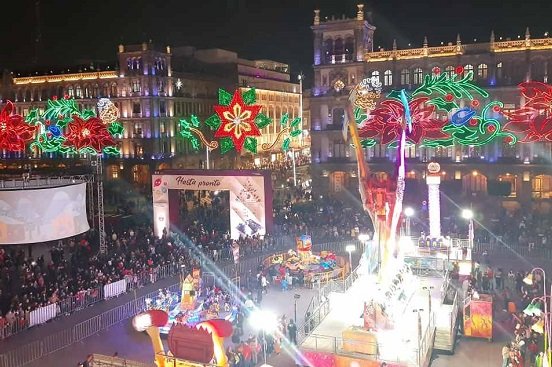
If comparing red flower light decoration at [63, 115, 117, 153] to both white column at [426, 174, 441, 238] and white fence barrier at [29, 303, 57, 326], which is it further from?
white column at [426, 174, 441, 238]

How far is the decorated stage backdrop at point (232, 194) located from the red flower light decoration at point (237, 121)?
7.30 ft

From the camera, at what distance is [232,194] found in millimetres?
34906

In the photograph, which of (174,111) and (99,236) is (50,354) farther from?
(174,111)

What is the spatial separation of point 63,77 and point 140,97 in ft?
33.2

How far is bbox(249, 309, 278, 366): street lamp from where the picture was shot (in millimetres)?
19827

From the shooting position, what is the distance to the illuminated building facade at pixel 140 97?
59.2 meters

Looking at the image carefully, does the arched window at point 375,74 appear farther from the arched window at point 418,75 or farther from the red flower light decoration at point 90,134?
the red flower light decoration at point 90,134

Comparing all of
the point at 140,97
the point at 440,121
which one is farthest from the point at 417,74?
the point at 140,97

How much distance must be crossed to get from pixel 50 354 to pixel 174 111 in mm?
42674

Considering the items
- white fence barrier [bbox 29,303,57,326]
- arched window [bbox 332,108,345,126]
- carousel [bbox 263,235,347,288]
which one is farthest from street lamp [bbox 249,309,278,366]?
arched window [bbox 332,108,345,126]

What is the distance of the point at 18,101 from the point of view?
6650 cm

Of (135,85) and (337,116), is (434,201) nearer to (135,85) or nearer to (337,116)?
(337,116)

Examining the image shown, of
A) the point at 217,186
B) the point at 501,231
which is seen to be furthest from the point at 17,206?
the point at 501,231

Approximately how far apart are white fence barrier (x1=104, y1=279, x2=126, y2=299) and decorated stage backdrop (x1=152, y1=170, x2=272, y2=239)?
900 cm
